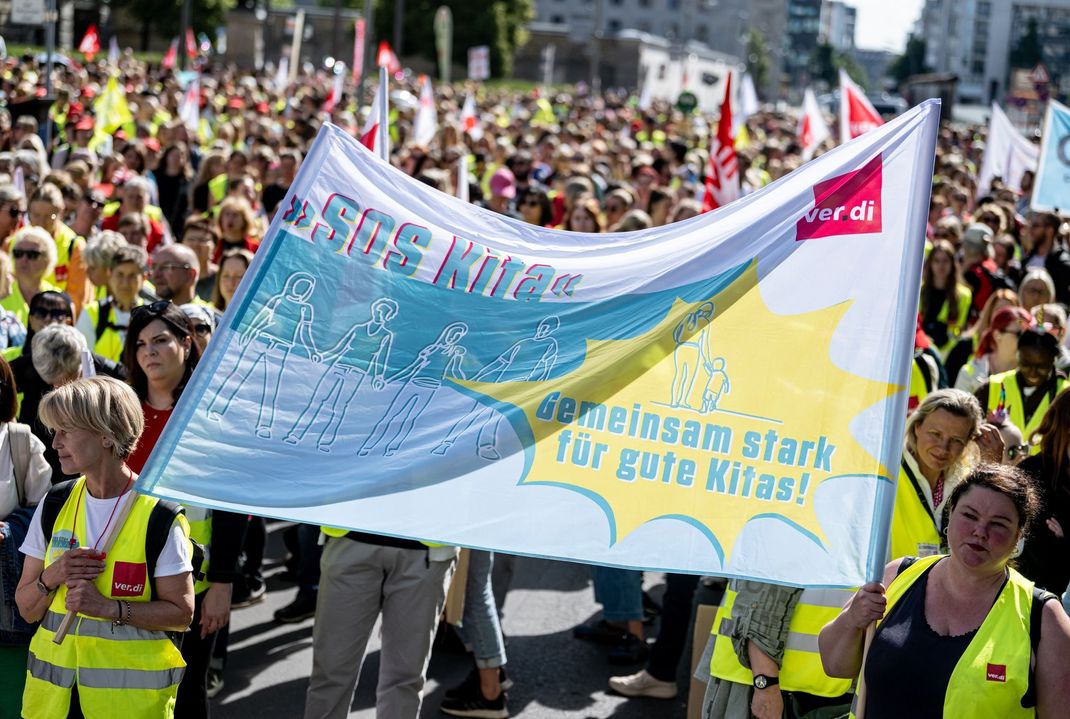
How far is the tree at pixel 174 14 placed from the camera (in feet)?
203

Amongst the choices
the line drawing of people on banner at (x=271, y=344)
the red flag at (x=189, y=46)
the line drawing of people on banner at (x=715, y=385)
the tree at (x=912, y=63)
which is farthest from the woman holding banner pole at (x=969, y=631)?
the tree at (x=912, y=63)

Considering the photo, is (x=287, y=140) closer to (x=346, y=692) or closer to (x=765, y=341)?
(x=346, y=692)

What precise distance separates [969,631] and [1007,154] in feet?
47.4

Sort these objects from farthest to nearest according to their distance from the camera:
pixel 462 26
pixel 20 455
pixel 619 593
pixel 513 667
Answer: pixel 462 26 < pixel 619 593 < pixel 513 667 < pixel 20 455

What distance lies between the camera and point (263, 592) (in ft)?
23.5

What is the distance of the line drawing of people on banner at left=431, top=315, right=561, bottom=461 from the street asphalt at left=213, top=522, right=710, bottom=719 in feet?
8.05

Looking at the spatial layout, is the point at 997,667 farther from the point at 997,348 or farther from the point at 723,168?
the point at 723,168

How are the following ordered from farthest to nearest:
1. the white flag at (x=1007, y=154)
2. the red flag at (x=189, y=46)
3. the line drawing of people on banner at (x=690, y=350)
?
the red flag at (x=189, y=46), the white flag at (x=1007, y=154), the line drawing of people on banner at (x=690, y=350)

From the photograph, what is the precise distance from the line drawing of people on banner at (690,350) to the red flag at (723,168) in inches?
259

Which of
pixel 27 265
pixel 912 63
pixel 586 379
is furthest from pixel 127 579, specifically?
pixel 912 63

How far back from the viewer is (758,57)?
143 metres

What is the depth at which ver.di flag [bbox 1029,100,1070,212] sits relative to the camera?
11.5 meters

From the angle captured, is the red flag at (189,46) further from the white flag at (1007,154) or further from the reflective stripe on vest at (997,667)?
the reflective stripe on vest at (997,667)

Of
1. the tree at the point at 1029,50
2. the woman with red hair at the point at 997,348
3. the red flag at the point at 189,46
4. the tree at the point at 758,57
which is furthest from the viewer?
the tree at the point at 758,57
